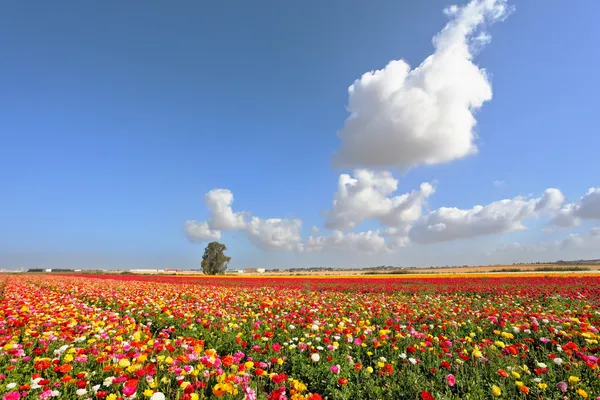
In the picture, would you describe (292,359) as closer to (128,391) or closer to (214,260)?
(128,391)

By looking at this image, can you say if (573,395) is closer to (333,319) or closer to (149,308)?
(333,319)

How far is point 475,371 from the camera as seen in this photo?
4559 mm

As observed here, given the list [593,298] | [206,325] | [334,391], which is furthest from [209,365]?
[593,298]

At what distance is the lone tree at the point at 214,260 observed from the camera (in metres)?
67.4

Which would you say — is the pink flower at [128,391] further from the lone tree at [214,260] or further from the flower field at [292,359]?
the lone tree at [214,260]

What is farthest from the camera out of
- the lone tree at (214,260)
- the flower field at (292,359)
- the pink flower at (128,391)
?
the lone tree at (214,260)

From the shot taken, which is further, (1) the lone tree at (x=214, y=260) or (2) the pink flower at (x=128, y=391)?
(1) the lone tree at (x=214, y=260)

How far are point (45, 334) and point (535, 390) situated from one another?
25.7 feet

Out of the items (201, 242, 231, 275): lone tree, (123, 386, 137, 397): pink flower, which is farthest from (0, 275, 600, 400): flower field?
(201, 242, 231, 275): lone tree

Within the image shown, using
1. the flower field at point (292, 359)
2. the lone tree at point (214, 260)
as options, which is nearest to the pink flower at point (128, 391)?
the flower field at point (292, 359)

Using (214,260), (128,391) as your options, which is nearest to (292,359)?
(128,391)

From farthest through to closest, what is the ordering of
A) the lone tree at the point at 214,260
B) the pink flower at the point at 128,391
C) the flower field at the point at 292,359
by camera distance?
the lone tree at the point at 214,260 < the flower field at the point at 292,359 < the pink flower at the point at 128,391

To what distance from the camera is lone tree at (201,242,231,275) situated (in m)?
67.4

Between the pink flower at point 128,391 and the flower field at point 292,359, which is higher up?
the pink flower at point 128,391
